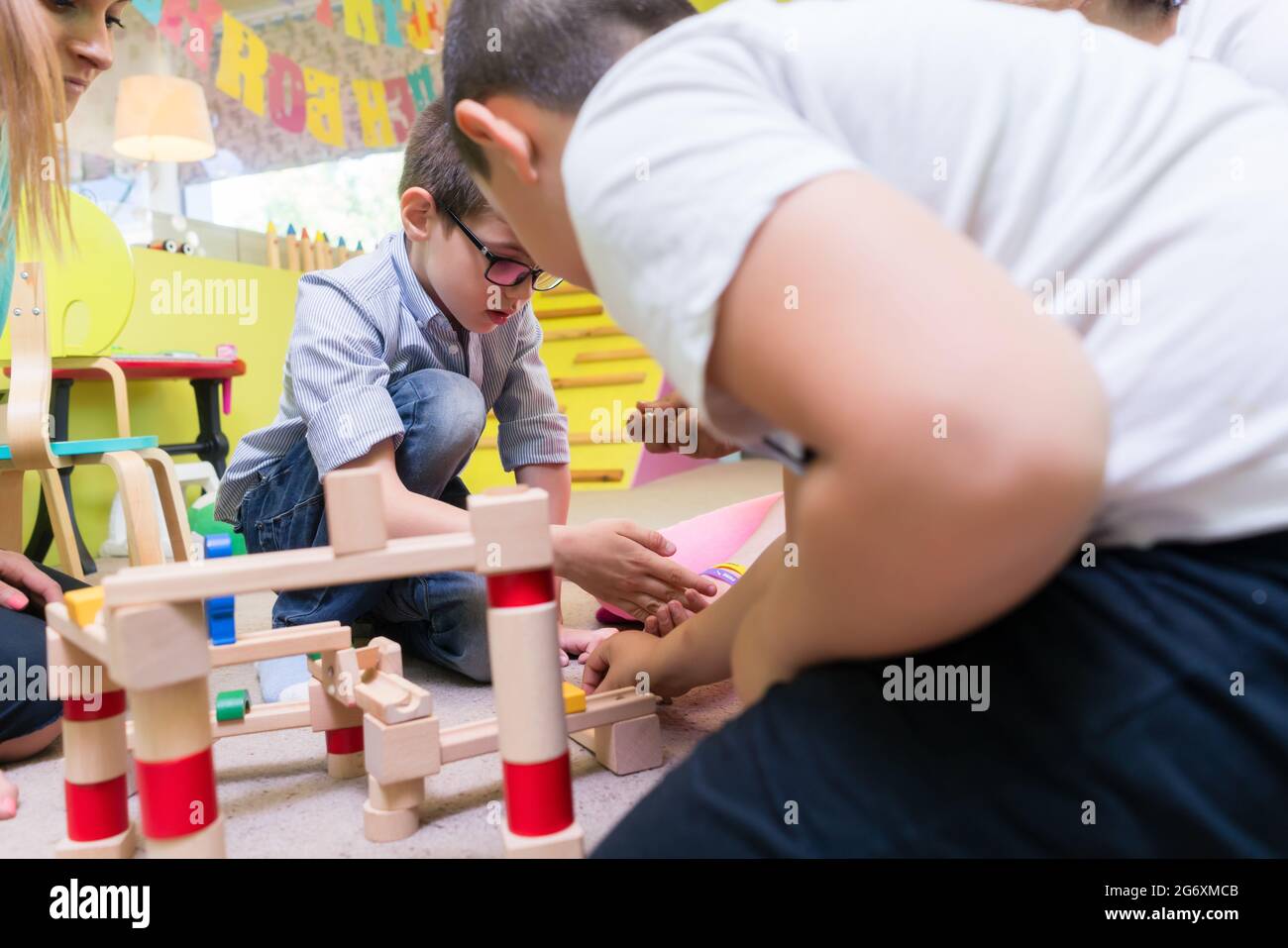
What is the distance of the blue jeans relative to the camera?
0.99 meters

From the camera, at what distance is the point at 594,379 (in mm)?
2928

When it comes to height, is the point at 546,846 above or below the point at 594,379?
above

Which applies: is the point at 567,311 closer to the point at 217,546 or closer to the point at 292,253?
the point at 292,253

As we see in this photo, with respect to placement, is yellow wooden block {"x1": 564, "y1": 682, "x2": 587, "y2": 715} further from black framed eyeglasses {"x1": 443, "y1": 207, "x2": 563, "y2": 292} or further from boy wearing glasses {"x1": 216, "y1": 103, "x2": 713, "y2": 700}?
black framed eyeglasses {"x1": 443, "y1": 207, "x2": 563, "y2": 292}

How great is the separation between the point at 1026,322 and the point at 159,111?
2994 mm

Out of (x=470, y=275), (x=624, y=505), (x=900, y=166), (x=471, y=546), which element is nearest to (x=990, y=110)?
(x=900, y=166)

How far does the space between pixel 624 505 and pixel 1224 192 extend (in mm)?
2107

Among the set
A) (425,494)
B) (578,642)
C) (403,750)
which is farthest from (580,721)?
(425,494)

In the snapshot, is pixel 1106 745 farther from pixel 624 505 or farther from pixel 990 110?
pixel 624 505

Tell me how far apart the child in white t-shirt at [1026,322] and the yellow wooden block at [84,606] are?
294 millimetres

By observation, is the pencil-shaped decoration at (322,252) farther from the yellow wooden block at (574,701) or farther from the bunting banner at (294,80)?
the yellow wooden block at (574,701)

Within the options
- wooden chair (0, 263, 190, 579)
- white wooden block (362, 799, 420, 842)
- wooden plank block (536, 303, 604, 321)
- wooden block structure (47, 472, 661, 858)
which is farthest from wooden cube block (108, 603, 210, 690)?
wooden plank block (536, 303, 604, 321)

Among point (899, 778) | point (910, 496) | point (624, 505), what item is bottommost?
point (624, 505)

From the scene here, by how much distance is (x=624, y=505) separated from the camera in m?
2.45
